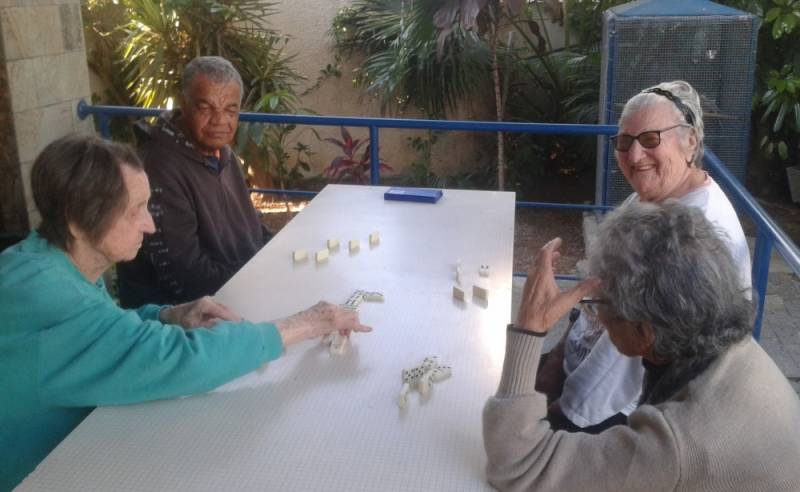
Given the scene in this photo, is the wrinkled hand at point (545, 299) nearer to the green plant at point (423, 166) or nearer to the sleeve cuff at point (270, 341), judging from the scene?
the sleeve cuff at point (270, 341)

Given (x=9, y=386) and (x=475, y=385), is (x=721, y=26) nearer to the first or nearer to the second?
(x=475, y=385)

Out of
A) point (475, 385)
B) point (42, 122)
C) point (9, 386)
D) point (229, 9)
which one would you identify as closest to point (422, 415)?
point (475, 385)

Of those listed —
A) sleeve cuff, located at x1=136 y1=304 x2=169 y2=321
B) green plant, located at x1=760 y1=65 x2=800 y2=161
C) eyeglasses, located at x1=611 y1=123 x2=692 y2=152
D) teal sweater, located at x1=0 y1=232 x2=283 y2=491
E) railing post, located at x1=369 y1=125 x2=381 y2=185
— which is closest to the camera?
teal sweater, located at x1=0 y1=232 x2=283 y2=491

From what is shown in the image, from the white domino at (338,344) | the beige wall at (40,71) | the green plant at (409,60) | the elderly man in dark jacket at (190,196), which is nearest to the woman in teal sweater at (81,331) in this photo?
the white domino at (338,344)

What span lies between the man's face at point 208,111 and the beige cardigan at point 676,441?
67.0 inches

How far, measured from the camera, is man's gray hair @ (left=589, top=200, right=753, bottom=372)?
3.97 ft

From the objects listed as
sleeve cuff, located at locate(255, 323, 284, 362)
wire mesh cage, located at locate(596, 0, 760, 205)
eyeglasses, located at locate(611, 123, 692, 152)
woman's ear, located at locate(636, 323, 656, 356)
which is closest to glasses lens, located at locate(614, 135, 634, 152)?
eyeglasses, located at locate(611, 123, 692, 152)

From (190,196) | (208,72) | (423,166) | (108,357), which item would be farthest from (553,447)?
(423,166)

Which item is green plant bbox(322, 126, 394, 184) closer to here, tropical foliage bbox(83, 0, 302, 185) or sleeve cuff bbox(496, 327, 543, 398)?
tropical foliage bbox(83, 0, 302, 185)

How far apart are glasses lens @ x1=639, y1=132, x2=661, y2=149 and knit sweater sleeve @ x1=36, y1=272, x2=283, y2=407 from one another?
1.32 meters

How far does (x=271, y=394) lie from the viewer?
5.22 feet

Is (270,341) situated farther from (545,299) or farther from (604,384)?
(604,384)

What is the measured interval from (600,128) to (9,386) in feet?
9.08

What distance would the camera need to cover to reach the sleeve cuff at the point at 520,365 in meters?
1.31
